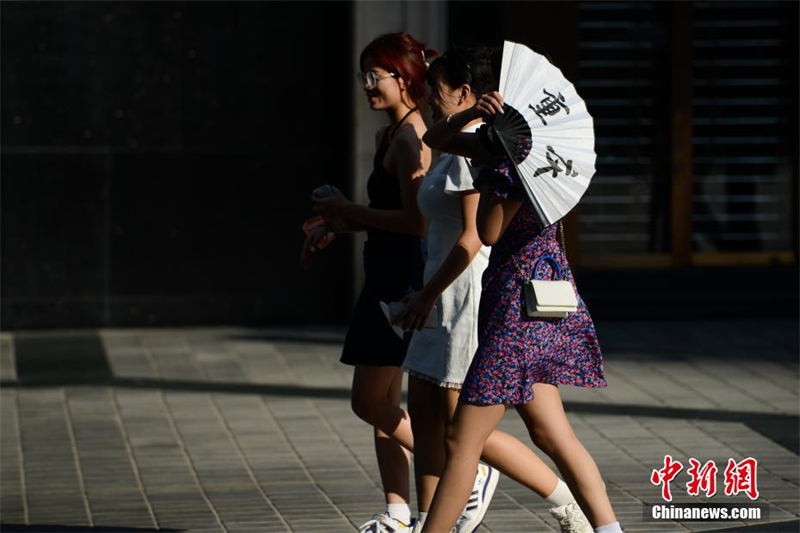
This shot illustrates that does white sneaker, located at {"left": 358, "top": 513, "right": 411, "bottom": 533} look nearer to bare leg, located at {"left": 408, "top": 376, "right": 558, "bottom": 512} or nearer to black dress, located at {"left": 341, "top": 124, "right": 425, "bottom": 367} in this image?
bare leg, located at {"left": 408, "top": 376, "right": 558, "bottom": 512}

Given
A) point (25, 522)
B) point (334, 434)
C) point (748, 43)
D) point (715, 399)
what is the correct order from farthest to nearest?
point (748, 43), point (715, 399), point (334, 434), point (25, 522)

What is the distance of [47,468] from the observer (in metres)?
7.29

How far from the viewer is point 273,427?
8.26 meters

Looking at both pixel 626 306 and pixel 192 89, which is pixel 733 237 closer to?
pixel 626 306

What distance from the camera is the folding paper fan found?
15.4 ft

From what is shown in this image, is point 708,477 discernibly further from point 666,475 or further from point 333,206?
point 333,206

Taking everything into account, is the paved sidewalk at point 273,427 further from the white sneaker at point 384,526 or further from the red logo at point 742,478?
the white sneaker at point 384,526

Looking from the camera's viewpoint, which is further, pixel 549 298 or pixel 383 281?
pixel 383 281

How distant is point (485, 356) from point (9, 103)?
308 inches

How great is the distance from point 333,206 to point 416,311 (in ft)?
2.61

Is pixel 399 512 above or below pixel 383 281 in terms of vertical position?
below

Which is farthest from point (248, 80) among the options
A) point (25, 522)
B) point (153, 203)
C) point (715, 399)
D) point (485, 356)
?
point (485, 356)

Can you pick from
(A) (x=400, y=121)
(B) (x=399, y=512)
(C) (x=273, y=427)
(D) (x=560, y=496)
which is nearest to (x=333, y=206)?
(A) (x=400, y=121)

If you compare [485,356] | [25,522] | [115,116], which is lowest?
[25,522]
